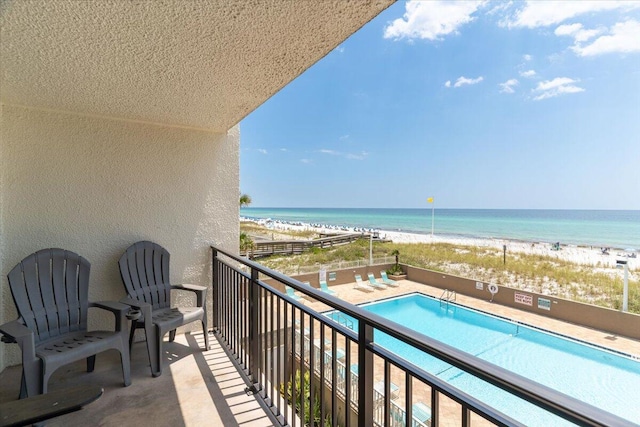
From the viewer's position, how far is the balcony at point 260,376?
0.84 metres

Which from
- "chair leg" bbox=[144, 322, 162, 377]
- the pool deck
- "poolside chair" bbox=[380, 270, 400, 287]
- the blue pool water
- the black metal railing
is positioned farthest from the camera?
"poolside chair" bbox=[380, 270, 400, 287]

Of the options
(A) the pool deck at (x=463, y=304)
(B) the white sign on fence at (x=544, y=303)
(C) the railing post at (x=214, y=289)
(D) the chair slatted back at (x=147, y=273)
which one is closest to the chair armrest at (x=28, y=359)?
(D) the chair slatted back at (x=147, y=273)

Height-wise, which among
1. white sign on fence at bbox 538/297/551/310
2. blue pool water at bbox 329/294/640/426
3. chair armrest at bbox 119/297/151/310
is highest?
chair armrest at bbox 119/297/151/310

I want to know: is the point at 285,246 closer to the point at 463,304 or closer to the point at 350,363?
the point at 463,304

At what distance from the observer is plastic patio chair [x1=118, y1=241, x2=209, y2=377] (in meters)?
2.43

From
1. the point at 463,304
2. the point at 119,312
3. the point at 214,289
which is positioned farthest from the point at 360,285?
the point at 119,312

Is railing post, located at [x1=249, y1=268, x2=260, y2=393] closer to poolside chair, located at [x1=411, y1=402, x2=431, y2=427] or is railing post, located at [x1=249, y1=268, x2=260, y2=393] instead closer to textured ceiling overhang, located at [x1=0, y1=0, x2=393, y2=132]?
textured ceiling overhang, located at [x1=0, y1=0, x2=393, y2=132]

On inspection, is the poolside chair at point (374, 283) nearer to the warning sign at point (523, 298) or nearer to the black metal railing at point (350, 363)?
the warning sign at point (523, 298)

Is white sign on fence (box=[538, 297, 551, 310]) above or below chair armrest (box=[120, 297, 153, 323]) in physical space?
below

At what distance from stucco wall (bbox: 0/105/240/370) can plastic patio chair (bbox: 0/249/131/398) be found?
402 millimetres

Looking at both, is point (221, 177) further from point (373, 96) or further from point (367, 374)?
point (373, 96)

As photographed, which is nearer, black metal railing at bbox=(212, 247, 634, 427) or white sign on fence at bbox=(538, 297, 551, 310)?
black metal railing at bbox=(212, 247, 634, 427)

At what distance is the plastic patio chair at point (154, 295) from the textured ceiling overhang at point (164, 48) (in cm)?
143

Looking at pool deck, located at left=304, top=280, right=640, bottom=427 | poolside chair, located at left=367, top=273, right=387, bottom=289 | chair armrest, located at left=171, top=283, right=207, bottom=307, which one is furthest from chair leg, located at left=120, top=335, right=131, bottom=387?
poolside chair, located at left=367, top=273, right=387, bottom=289
